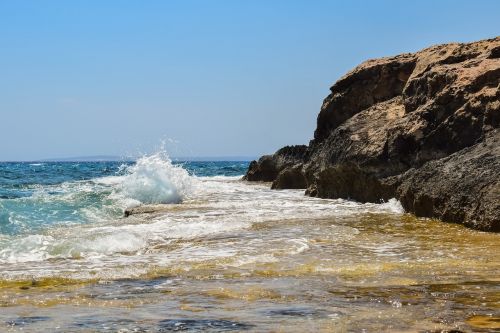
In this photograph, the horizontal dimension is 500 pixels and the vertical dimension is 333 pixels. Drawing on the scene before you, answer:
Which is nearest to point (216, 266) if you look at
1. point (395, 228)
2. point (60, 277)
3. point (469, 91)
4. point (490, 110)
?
point (60, 277)

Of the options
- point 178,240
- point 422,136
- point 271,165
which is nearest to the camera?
point 178,240

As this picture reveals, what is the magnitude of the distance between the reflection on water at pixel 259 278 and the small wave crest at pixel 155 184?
7.12 meters

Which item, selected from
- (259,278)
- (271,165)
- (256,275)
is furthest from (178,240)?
(271,165)

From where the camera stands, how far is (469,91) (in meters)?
13.1

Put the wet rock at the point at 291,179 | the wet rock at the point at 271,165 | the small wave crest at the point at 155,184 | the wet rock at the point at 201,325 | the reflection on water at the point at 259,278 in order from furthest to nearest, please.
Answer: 1. the wet rock at the point at 271,165
2. the wet rock at the point at 291,179
3. the small wave crest at the point at 155,184
4. the reflection on water at the point at 259,278
5. the wet rock at the point at 201,325

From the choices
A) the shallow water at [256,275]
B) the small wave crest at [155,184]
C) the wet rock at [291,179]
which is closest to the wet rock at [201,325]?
the shallow water at [256,275]

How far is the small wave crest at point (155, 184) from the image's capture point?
18.1 m

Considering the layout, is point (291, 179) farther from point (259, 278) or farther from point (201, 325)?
point (201, 325)

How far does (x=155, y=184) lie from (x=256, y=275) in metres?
12.9

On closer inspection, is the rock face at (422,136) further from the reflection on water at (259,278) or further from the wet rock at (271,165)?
the wet rock at (271,165)

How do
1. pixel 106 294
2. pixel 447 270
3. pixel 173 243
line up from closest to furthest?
1. pixel 106 294
2. pixel 447 270
3. pixel 173 243

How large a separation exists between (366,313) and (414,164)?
31.7 ft

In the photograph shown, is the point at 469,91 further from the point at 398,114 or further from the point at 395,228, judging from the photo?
the point at 395,228

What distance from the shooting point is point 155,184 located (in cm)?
1878
